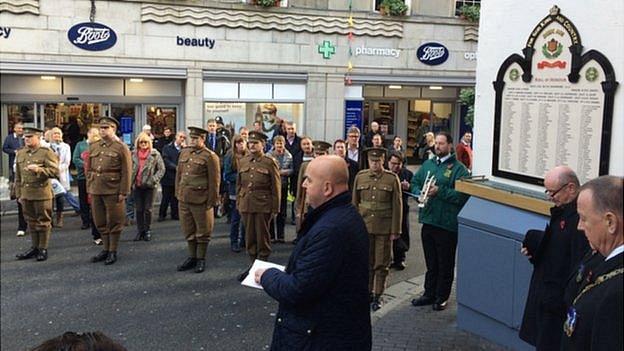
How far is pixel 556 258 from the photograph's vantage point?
4.26 metres

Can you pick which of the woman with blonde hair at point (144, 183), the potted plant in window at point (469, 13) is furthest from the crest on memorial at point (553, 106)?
the potted plant in window at point (469, 13)

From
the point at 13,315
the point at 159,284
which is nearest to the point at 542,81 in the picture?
the point at 159,284

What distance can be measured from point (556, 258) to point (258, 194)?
4774 mm

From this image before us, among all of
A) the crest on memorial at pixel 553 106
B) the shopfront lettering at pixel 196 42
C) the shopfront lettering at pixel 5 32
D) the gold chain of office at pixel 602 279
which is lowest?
the gold chain of office at pixel 602 279

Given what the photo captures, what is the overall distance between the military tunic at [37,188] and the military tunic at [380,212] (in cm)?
449

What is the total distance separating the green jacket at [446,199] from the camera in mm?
6801

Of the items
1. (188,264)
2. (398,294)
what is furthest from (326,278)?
(188,264)

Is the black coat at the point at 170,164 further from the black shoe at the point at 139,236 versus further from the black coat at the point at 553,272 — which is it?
the black coat at the point at 553,272

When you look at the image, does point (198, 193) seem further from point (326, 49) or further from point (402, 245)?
point (326, 49)

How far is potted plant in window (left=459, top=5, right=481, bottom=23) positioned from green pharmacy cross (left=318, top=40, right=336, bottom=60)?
4565 millimetres

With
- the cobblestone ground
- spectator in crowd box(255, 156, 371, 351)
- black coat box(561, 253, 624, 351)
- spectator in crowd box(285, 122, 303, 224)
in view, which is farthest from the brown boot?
black coat box(561, 253, 624, 351)

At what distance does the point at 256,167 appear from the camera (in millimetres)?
8492

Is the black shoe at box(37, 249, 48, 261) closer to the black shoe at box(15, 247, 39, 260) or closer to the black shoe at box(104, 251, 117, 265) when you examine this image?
the black shoe at box(15, 247, 39, 260)

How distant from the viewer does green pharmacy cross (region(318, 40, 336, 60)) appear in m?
19.4
